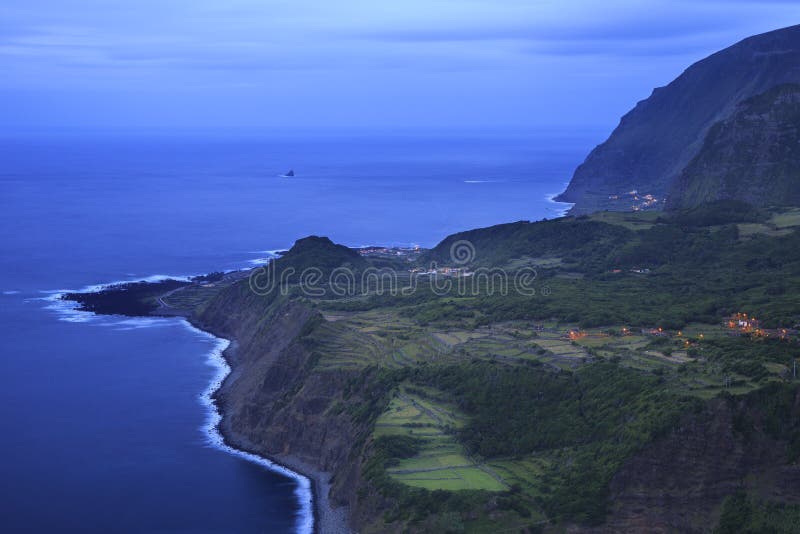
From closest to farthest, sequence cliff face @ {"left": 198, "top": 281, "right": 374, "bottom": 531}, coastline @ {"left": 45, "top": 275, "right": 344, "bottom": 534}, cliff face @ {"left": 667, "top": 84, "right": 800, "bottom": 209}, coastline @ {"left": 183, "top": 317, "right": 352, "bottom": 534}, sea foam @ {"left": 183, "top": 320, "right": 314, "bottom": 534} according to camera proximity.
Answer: coastline @ {"left": 183, "top": 317, "right": 352, "bottom": 534}, coastline @ {"left": 45, "top": 275, "right": 344, "bottom": 534}, sea foam @ {"left": 183, "top": 320, "right": 314, "bottom": 534}, cliff face @ {"left": 198, "top": 281, "right": 374, "bottom": 531}, cliff face @ {"left": 667, "top": 84, "right": 800, "bottom": 209}

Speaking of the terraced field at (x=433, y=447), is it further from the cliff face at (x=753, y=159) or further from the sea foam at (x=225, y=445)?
the cliff face at (x=753, y=159)

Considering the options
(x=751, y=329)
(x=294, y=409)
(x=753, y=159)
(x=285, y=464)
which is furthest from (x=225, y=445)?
(x=753, y=159)

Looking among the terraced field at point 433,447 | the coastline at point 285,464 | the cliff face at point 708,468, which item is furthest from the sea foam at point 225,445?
the cliff face at point 708,468

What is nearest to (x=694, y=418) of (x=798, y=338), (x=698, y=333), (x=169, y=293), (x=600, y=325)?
(x=798, y=338)

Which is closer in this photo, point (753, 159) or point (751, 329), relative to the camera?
point (751, 329)

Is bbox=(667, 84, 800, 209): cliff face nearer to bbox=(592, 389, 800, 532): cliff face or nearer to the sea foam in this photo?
the sea foam

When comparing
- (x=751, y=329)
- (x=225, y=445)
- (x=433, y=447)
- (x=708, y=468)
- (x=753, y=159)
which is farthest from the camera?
(x=753, y=159)

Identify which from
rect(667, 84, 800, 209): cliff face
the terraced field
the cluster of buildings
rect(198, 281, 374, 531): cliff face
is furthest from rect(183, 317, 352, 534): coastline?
rect(667, 84, 800, 209): cliff face

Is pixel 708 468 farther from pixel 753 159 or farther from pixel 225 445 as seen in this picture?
pixel 753 159
